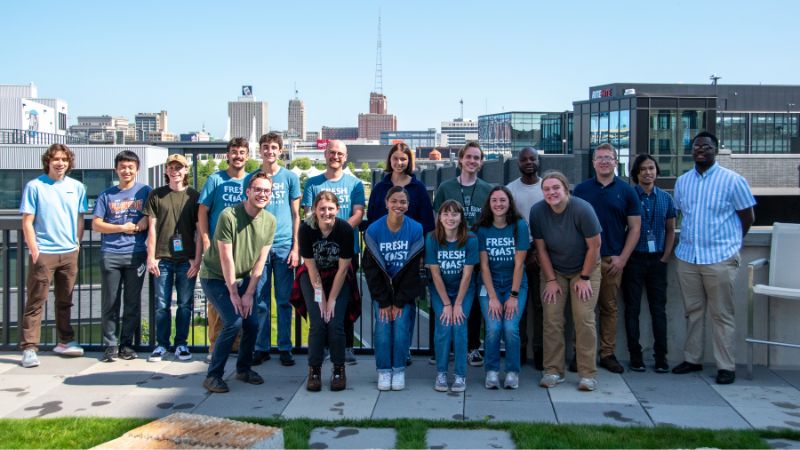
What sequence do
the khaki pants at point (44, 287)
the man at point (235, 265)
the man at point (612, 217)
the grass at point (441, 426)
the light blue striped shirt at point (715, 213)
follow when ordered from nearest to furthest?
the grass at point (441, 426), the man at point (235, 265), the light blue striped shirt at point (715, 213), the man at point (612, 217), the khaki pants at point (44, 287)

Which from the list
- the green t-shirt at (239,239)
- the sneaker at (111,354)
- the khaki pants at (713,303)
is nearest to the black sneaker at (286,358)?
the green t-shirt at (239,239)

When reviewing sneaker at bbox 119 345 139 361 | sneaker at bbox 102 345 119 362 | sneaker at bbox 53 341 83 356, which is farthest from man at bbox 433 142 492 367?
sneaker at bbox 53 341 83 356

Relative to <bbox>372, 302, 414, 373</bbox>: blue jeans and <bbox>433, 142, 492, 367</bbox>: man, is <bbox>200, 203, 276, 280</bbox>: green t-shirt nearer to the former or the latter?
<bbox>372, 302, 414, 373</bbox>: blue jeans

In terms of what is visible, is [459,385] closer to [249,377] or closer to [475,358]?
[475,358]

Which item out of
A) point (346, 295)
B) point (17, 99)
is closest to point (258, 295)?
point (346, 295)

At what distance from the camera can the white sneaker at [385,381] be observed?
256 inches

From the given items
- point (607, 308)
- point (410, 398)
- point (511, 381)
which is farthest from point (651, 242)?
point (410, 398)

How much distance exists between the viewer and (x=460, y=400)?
6.21m

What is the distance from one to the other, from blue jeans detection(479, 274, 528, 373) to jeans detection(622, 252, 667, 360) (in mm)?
1087

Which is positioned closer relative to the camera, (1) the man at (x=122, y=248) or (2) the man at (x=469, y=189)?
→ (2) the man at (x=469, y=189)

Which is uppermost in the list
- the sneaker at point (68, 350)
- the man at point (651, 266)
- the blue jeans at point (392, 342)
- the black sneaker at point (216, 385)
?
the man at point (651, 266)

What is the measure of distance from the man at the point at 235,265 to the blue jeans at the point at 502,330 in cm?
193

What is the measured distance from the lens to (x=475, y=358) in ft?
24.0

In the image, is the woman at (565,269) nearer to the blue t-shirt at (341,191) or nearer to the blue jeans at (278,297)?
the blue t-shirt at (341,191)
